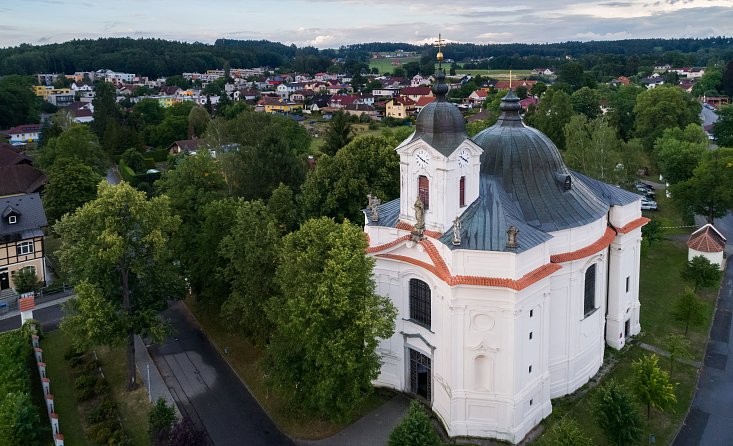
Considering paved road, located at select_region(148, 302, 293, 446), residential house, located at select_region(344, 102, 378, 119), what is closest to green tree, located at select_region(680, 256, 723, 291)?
paved road, located at select_region(148, 302, 293, 446)

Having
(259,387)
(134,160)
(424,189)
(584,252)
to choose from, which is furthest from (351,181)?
(134,160)

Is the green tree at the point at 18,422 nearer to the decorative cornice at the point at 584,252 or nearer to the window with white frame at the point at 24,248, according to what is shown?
the window with white frame at the point at 24,248

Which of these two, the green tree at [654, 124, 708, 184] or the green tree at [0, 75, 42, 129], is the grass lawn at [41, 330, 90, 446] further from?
the green tree at [0, 75, 42, 129]

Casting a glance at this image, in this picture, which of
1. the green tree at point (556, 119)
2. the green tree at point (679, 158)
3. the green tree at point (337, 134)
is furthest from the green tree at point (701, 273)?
the green tree at point (556, 119)

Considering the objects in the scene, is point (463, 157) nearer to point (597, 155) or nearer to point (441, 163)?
point (441, 163)

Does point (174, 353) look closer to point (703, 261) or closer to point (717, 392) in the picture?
point (717, 392)

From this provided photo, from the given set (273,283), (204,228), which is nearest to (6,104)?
(204,228)
